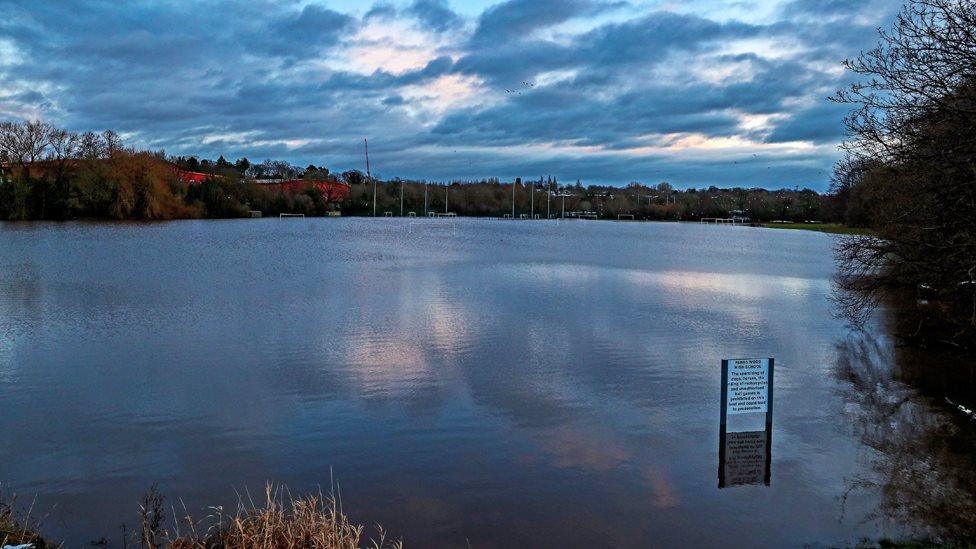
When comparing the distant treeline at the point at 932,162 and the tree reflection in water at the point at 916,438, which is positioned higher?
the distant treeline at the point at 932,162

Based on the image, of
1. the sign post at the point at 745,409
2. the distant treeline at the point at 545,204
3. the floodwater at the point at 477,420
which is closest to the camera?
the floodwater at the point at 477,420

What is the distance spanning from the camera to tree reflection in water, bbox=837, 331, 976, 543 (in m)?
7.62

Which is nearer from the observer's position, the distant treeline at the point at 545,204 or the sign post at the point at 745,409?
the sign post at the point at 745,409

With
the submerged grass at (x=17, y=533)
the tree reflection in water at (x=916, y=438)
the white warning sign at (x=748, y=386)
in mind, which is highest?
the white warning sign at (x=748, y=386)

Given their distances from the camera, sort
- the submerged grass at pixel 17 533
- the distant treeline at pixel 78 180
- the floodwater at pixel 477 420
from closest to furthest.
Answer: the submerged grass at pixel 17 533 < the floodwater at pixel 477 420 < the distant treeline at pixel 78 180

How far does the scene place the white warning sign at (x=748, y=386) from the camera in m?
8.59

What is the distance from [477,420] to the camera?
10.4m

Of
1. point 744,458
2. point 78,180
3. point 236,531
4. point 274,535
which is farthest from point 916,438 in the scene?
point 78,180

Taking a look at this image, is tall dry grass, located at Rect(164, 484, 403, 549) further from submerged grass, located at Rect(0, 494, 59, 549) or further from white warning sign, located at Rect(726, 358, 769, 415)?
white warning sign, located at Rect(726, 358, 769, 415)

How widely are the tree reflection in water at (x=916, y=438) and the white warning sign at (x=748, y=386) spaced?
1.34 m

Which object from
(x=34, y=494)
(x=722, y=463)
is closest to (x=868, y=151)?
(x=722, y=463)

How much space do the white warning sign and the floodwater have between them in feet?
1.62

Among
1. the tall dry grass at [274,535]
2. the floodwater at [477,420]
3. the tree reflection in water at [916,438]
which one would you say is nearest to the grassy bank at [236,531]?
the tall dry grass at [274,535]

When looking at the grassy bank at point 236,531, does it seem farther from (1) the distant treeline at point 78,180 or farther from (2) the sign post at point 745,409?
(1) the distant treeline at point 78,180
